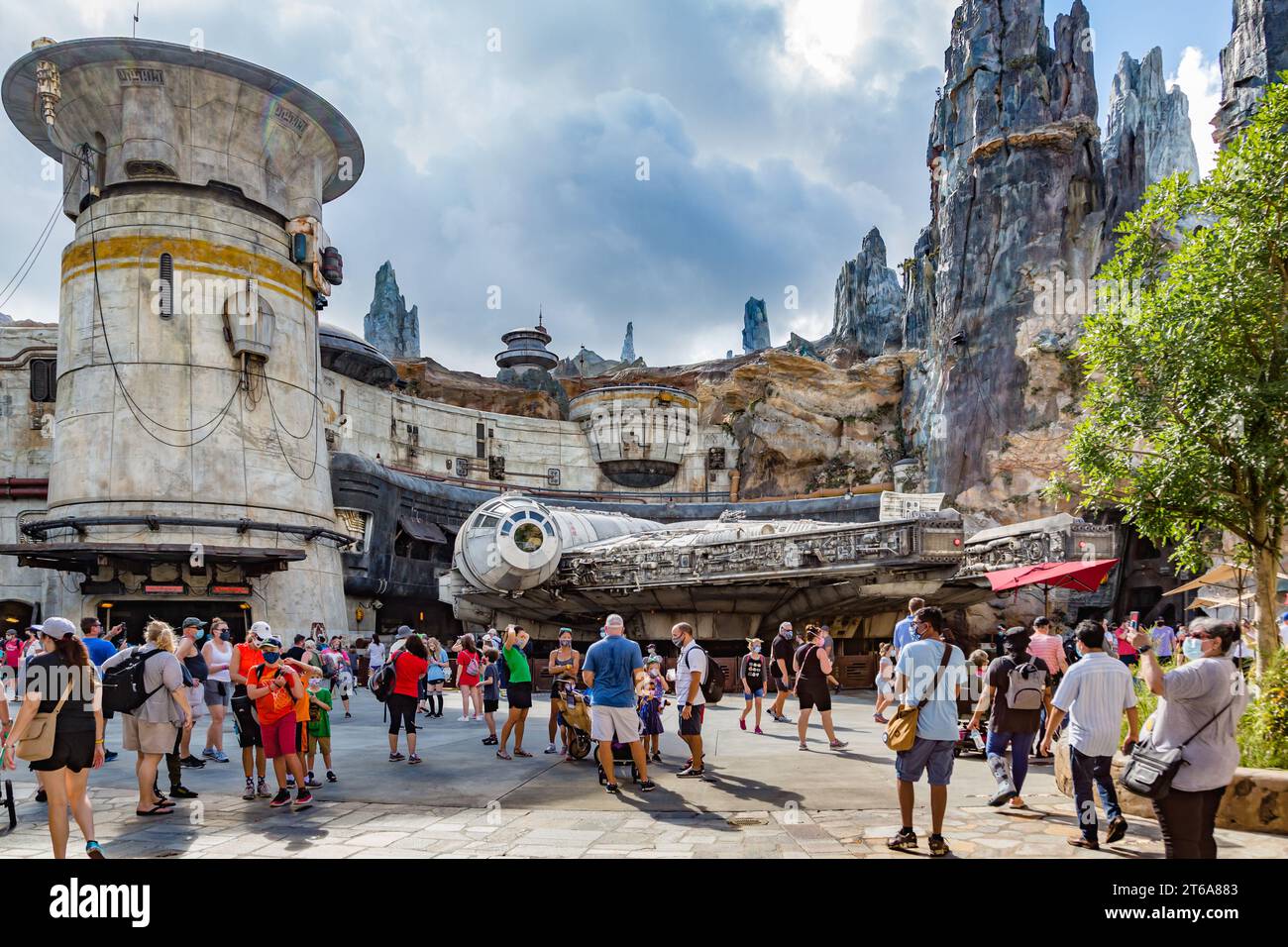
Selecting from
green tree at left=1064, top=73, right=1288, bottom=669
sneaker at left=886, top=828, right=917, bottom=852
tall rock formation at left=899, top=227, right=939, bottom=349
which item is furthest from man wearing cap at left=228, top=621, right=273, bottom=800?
tall rock formation at left=899, top=227, right=939, bottom=349

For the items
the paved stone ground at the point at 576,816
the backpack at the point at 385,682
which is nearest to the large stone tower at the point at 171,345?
the backpack at the point at 385,682

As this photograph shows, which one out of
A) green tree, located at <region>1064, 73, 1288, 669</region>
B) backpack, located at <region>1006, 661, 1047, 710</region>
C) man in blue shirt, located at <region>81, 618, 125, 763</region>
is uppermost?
green tree, located at <region>1064, 73, 1288, 669</region>

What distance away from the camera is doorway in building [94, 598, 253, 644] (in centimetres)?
2567

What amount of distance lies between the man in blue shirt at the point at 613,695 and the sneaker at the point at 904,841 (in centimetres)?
306

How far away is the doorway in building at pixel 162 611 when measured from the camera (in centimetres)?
2567

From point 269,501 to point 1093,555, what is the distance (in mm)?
23438

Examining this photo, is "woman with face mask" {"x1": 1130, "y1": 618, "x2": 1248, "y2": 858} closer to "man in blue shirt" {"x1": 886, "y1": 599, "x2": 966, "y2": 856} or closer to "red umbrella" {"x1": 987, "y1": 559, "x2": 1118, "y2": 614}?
"man in blue shirt" {"x1": 886, "y1": 599, "x2": 966, "y2": 856}

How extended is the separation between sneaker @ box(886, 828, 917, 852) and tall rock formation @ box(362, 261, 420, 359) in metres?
122

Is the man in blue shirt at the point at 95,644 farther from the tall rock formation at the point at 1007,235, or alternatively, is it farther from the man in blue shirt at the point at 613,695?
the tall rock formation at the point at 1007,235

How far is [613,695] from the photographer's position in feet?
29.1
